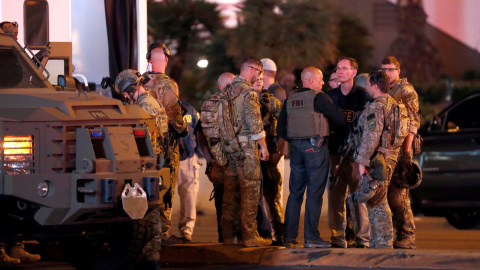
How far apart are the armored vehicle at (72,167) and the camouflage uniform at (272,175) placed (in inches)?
103

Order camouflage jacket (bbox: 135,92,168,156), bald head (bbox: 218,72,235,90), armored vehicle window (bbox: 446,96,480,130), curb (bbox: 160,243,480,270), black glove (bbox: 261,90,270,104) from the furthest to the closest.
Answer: armored vehicle window (bbox: 446,96,480,130) < bald head (bbox: 218,72,235,90) < black glove (bbox: 261,90,270,104) < camouflage jacket (bbox: 135,92,168,156) < curb (bbox: 160,243,480,270)

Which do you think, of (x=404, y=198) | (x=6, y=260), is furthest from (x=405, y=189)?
(x=6, y=260)

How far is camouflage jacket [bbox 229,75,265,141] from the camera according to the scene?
12.5 metres

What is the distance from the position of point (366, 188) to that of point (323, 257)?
0.88 metres

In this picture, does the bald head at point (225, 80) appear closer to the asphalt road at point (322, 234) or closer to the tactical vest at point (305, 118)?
the tactical vest at point (305, 118)

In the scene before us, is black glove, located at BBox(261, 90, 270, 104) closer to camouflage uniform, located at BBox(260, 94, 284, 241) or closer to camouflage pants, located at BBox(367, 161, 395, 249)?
camouflage uniform, located at BBox(260, 94, 284, 241)

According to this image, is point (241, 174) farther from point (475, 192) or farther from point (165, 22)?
point (165, 22)

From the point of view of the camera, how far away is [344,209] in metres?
13.3

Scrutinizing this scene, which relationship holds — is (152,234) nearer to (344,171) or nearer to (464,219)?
(344,171)

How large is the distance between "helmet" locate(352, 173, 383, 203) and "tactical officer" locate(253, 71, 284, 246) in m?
1.45

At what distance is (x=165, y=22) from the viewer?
33531 millimetres

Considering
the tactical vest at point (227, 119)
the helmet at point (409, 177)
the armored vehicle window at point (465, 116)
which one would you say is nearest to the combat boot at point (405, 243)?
the helmet at point (409, 177)

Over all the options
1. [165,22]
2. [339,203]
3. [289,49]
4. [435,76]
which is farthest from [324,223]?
[435,76]

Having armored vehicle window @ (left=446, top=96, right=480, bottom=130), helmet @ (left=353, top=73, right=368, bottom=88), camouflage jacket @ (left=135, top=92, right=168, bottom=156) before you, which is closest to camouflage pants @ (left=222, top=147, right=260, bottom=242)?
camouflage jacket @ (left=135, top=92, right=168, bottom=156)
